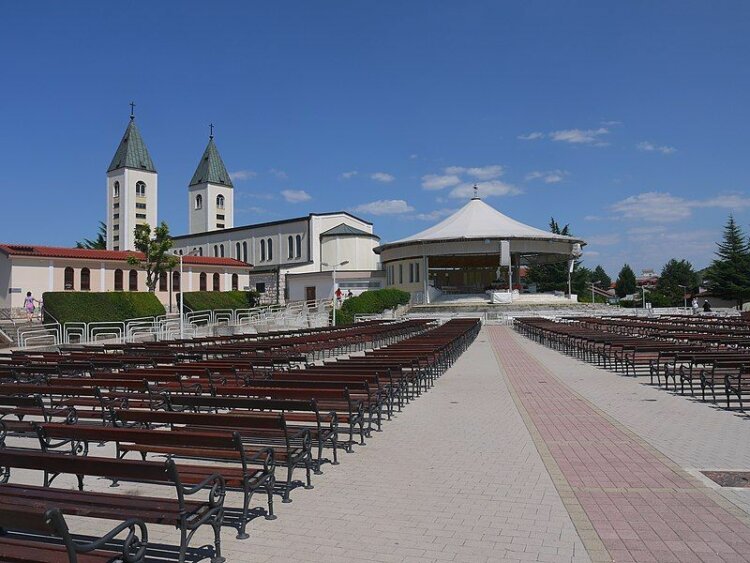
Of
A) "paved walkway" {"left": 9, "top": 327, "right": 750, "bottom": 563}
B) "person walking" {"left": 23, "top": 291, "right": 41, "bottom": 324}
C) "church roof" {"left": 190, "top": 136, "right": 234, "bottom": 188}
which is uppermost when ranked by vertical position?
"church roof" {"left": 190, "top": 136, "right": 234, "bottom": 188}

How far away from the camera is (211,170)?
97938 mm

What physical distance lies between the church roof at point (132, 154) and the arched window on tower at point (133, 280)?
4983 centimetres

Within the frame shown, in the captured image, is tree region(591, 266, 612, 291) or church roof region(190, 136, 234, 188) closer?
church roof region(190, 136, 234, 188)

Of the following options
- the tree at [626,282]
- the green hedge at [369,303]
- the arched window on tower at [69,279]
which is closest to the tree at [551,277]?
the tree at [626,282]

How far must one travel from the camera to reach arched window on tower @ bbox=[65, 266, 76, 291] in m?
40.0

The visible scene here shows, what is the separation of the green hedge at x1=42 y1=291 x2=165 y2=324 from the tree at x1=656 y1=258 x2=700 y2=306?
8287 cm

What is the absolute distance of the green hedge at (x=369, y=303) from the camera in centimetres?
4906

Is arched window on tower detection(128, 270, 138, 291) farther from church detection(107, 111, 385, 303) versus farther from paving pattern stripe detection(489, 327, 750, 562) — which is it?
paving pattern stripe detection(489, 327, 750, 562)

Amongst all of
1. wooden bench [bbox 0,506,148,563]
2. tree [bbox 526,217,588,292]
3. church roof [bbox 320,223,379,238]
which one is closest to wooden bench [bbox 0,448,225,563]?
wooden bench [bbox 0,506,148,563]

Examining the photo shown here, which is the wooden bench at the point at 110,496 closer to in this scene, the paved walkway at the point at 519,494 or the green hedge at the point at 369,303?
the paved walkway at the point at 519,494

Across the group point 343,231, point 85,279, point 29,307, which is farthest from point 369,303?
point 29,307

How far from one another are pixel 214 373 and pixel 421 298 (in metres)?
49.7

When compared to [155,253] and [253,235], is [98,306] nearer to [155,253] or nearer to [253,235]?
[155,253]

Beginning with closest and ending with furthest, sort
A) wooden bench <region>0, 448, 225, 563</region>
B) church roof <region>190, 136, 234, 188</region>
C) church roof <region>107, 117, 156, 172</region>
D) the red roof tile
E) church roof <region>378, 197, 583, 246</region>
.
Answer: wooden bench <region>0, 448, 225, 563</region>, the red roof tile, church roof <region>378, 197, 583, 246</region>, church roof <region>107, 117, 156, 172</region>, church roof <region>190, 136, 234, 188</region>
